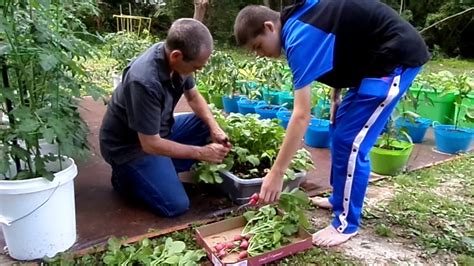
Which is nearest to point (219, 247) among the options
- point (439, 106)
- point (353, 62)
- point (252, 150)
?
point (252, 150)

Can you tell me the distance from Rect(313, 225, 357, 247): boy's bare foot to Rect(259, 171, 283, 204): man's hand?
368mm

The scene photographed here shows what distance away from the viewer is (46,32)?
162 centimetres

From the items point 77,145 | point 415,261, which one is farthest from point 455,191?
point 77,145

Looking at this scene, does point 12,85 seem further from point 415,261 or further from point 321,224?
point 415,261

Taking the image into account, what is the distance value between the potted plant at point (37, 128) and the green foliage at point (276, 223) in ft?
2.50

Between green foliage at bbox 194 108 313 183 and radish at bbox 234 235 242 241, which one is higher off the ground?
green foliage at bbox 194 108 313 183

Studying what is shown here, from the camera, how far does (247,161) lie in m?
2.40

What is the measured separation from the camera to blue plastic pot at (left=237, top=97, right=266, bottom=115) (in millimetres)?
3875

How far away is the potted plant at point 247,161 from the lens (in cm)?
226

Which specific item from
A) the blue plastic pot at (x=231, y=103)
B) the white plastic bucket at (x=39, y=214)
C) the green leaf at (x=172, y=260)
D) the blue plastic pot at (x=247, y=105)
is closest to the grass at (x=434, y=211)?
the green leaf at (x=172, y=260)

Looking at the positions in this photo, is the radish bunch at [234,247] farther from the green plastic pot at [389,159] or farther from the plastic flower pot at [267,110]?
the plastic flower pot at [267,110]

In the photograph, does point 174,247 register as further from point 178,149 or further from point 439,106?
point 439,106

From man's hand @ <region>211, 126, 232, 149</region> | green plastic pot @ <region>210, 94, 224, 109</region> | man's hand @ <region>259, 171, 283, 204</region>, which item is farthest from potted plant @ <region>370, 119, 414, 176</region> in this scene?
green plastic pot @ <region>210, 94, 224, 109</region>

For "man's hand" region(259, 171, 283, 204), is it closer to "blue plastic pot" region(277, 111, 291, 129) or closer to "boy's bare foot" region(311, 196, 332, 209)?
"boy's bare foot" region(311, 196, 332, 209)
